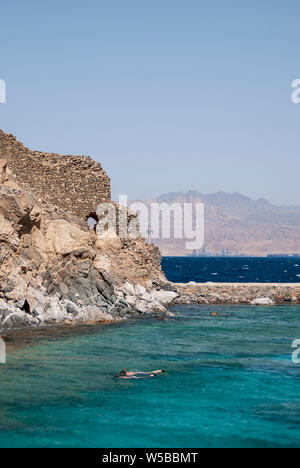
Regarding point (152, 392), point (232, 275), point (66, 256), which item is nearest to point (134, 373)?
point (152, 392)

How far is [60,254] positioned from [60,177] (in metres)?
6.84

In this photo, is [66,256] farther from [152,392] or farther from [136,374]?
[152,392]

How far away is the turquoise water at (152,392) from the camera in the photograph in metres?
12.1

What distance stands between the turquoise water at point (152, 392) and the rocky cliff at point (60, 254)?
10.1 ft

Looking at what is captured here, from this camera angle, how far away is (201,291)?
136 ft

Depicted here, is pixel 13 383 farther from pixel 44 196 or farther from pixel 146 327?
pixel 44 196

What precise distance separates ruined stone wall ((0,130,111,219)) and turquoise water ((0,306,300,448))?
11.2m

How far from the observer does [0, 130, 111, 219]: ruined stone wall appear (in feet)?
103

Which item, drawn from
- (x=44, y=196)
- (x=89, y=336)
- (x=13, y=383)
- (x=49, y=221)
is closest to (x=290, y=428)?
(x=13, y=383)

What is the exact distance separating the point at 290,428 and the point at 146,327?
14.5 m

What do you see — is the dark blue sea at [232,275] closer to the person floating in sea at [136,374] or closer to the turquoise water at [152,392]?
the turquoise water at [152,392]

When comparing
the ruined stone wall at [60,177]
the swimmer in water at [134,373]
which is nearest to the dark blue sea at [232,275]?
the ruined stone wall at [60,177]
